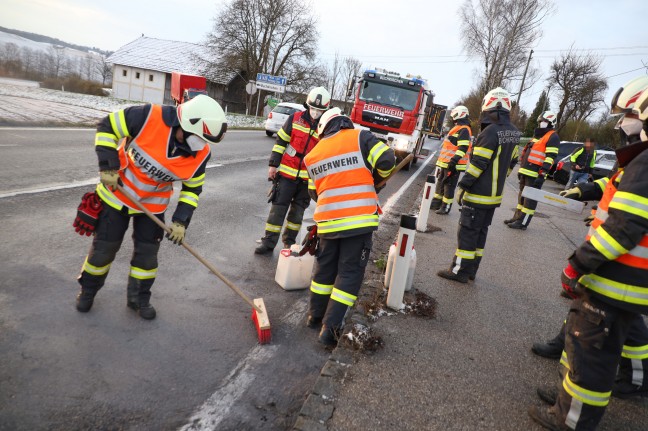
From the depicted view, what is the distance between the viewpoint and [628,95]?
8.70 ft

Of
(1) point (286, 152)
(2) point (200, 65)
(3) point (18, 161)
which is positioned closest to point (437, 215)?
(1) point (286, 152)

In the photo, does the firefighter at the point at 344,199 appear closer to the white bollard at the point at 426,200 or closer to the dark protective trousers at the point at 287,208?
the dark protective trousers at the point at 287,208

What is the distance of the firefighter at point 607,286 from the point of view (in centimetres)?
226

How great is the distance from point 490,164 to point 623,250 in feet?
8.87

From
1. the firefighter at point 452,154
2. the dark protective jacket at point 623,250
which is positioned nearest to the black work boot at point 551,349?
the dark protective jacket at point 623,250

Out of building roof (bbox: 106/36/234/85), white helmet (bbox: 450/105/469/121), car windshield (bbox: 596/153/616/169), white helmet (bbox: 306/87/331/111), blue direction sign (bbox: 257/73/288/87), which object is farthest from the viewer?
building roof (bbox: 106/36/234/85)

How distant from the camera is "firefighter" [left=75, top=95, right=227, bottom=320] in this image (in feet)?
10.3

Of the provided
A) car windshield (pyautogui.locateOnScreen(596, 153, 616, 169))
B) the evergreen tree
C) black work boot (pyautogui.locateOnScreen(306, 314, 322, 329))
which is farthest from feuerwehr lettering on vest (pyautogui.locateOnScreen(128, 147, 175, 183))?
the evergreen tree

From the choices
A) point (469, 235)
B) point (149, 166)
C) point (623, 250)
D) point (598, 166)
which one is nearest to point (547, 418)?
point (623, 250)

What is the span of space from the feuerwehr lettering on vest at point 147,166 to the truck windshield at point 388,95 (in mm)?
11911

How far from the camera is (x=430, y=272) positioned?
17.5ft

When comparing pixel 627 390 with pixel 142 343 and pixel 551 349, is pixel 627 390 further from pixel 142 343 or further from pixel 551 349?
pixel 142 343

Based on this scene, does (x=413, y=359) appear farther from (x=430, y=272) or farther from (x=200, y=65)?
(x=200, y=65)

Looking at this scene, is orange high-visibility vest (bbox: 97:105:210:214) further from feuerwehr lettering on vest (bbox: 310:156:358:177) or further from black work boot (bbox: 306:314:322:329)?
black work boot (bbox: 306:314:322:329)
